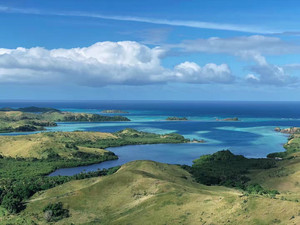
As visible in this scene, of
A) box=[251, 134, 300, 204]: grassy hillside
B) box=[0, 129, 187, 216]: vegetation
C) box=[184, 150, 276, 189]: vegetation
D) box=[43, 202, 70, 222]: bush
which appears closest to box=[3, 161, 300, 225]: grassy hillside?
box=[43, 202, 70, 222]: bush

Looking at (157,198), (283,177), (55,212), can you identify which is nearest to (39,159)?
(55,212)

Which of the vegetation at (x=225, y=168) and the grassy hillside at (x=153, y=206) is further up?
the grassy hillside at (x=153, y=206)

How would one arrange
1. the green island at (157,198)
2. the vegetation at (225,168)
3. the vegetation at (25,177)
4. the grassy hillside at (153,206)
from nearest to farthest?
1. the grassy hillside at (153,206)
2. the green island at (157,198)
3. the vegetation at (25,177)
4. the vegetation at (225,168)

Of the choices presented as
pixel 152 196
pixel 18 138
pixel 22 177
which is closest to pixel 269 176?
pixel 152 196

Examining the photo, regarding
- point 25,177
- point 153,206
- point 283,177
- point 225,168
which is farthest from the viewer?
point 225,168

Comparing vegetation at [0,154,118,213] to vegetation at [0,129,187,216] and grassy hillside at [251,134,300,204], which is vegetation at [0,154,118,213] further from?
grassy hillside at [251,134,300,204]

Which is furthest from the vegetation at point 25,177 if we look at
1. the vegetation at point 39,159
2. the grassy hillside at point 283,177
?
the grassy hillside at point 283,177

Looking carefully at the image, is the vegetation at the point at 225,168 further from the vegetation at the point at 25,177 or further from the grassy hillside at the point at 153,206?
the vegetation at the point at 25,177

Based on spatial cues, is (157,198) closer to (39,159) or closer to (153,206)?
(153,206)
